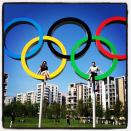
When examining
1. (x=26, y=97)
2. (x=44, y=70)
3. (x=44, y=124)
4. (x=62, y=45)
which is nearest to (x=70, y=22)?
(x=62, y=45)

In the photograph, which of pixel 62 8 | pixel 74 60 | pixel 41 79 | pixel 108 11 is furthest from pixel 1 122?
pixel 108 11

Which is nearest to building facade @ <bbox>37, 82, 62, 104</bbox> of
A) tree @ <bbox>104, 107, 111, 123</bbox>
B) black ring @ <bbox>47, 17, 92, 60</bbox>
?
black ring @ <bbox>47, 17, 92, 60</bbox>

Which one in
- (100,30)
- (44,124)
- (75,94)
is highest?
(100,30)

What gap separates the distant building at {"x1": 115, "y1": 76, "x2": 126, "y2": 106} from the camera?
9.70ft

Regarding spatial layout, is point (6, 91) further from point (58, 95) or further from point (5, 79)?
point (58, 95)

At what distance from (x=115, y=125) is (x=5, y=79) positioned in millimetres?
859

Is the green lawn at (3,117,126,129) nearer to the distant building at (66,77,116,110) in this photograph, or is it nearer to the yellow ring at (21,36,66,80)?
the distant building at (66,77,116,110)

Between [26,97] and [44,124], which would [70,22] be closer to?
[26,97]

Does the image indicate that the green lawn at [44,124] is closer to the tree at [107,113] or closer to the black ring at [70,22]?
the tree at [107,113]

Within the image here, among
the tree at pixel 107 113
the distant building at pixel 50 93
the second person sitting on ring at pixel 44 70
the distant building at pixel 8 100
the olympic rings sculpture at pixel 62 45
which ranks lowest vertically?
the tree at pixel 107 113

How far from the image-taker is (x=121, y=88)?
2977 millimetres

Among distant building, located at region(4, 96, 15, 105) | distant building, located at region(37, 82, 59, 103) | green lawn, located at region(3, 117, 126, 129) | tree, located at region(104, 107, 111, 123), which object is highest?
distant building, located at region(37, 82, 59, 103)

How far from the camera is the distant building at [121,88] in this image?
2.96 meters

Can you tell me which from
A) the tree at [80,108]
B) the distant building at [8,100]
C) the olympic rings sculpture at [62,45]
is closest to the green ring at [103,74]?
the olympic rings sculpture at [62,45]
